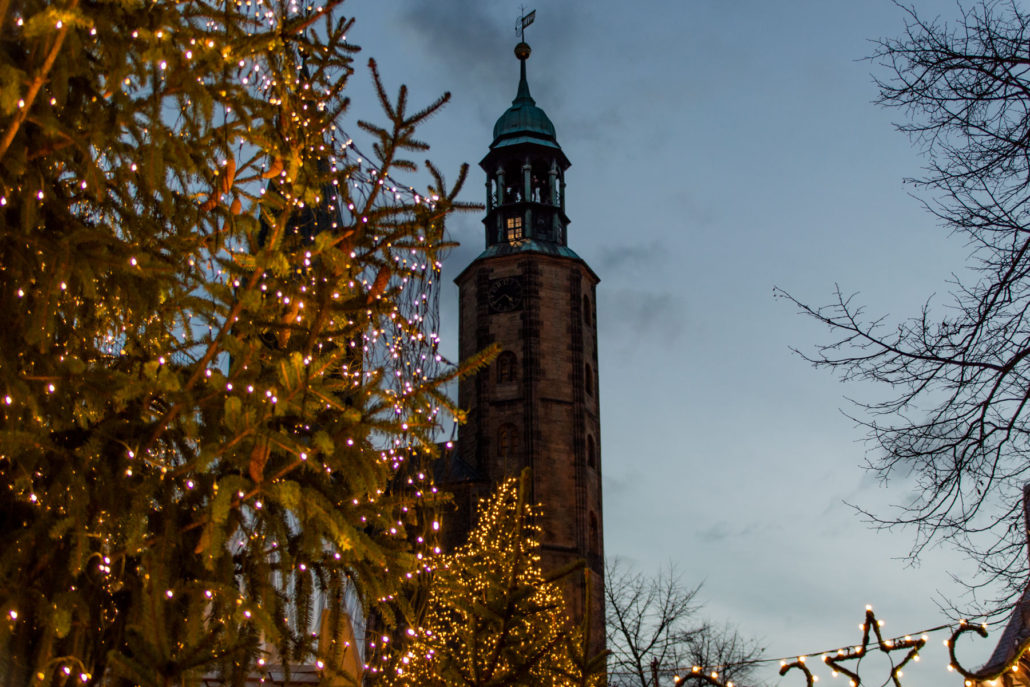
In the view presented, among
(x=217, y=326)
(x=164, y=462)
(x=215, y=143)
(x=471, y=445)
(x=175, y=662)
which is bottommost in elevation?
(x=175, y=662)

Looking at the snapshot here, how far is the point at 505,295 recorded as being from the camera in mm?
39719

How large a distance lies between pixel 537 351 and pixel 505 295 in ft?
8.56

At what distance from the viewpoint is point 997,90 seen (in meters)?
6.79

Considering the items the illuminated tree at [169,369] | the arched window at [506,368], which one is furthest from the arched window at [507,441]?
the illuminated tree at [169,369]

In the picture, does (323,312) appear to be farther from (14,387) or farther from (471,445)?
(471,445)

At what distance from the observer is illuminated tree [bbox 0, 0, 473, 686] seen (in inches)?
148

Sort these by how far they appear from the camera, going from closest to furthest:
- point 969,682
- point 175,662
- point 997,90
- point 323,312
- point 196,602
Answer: point 175,662
point 196,602
point 323,312
point 997,90
point 969,682

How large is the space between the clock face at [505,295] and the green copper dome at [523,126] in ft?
19.4

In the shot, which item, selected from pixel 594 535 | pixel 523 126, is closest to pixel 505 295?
pixel 523 126

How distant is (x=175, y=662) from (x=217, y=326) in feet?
4.62

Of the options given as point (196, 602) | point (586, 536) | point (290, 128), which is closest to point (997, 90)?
point (290, 128)

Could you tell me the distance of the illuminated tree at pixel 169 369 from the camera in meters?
3.76

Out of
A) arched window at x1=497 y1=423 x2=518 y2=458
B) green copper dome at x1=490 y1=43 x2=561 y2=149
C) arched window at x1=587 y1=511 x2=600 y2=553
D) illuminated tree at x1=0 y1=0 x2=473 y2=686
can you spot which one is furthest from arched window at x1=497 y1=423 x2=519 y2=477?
illuminated tree at x1=0 y1=0 x2=473 y2=686

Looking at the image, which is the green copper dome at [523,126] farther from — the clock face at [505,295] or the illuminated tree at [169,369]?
the illuminated tree at [169,369]
